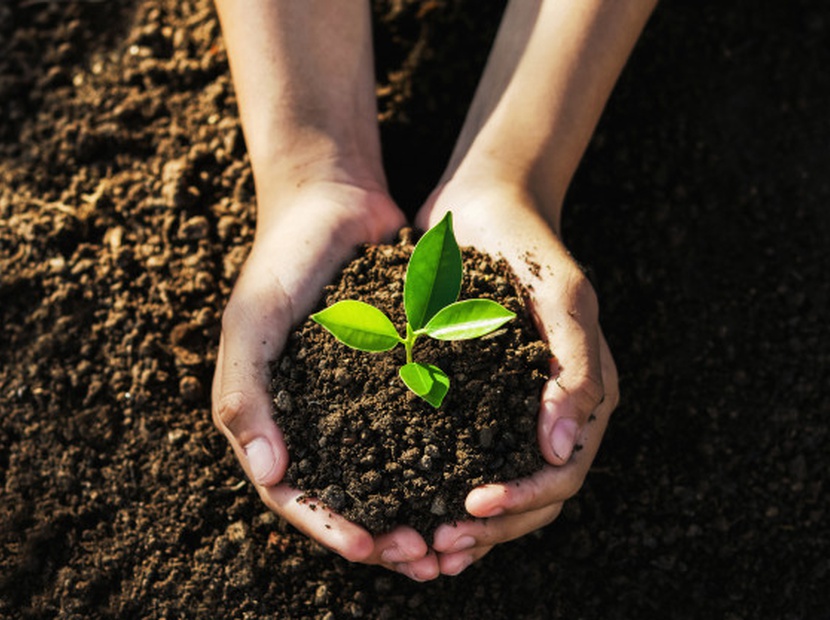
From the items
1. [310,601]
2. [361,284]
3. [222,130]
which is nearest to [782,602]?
[310,601]

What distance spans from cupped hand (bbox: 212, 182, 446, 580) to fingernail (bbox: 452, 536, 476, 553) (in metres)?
0.04

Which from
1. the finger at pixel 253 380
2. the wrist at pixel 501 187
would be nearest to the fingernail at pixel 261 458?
the finger at pixel 253 380

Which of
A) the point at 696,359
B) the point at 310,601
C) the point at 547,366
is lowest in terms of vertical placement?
the point at 310,601

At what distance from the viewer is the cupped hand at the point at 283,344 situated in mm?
1396

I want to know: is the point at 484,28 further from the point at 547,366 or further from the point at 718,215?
the point at 547,366

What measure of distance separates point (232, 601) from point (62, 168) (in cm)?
101

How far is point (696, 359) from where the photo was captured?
180 cm

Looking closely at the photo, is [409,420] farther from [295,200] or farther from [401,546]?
[295,200]

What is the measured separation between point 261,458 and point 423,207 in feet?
1.87

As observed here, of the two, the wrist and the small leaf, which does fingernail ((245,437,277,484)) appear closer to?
the small leaf

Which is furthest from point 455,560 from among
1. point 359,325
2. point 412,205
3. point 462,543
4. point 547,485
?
point 412,205

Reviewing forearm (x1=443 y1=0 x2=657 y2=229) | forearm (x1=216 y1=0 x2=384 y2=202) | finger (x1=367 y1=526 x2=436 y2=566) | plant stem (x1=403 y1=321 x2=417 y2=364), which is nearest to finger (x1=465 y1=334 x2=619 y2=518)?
finger (x1=367 y1=526 x2=436 y2=566)

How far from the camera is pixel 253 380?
144cm

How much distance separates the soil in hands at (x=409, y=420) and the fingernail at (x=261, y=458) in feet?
0.11
